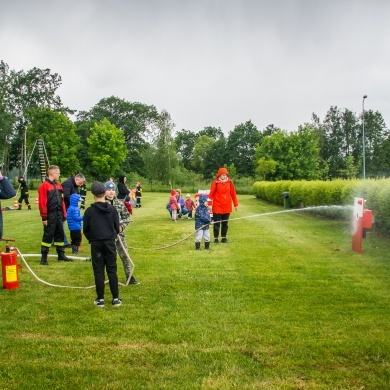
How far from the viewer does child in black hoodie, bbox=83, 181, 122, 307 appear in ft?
20.3

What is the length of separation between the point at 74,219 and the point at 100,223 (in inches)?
177

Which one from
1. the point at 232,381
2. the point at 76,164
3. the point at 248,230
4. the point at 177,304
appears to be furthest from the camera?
the point at 76,164

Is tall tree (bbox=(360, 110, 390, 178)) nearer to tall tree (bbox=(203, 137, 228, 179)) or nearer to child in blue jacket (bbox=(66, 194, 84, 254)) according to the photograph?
tall tree (bbox=(203, 137, 228, 179))

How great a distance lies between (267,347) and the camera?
15.0 feet

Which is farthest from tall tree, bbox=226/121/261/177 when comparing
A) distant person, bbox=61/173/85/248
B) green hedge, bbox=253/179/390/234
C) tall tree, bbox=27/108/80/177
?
distant person, bbox=61/173/85/248

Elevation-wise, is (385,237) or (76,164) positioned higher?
Answer: (76,164)

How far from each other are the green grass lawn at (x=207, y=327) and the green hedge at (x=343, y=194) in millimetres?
3966

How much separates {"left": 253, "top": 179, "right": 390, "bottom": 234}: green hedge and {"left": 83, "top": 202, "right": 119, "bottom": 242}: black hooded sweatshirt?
879 cm

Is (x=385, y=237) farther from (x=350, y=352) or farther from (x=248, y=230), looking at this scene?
(x=350, y=352)

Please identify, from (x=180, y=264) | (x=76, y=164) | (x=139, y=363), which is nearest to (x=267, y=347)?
(x=139, y=363)

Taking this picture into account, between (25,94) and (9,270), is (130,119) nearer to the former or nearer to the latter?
(25,94)

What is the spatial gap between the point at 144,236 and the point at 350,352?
9.55m

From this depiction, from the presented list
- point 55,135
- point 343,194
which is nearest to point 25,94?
point 55,135

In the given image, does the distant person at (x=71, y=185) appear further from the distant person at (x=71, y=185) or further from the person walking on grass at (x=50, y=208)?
the person walking on grass at (x=50, y=208)
